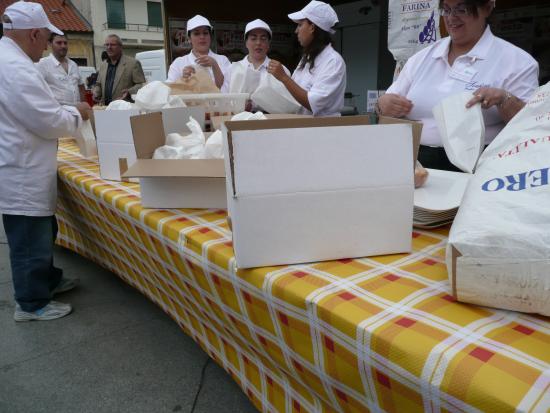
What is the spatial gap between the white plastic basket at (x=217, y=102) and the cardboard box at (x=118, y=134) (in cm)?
24

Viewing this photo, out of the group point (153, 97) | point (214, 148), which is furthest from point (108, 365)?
point (153, 97)

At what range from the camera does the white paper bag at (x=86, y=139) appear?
2037mm

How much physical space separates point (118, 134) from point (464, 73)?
1314 millimetres

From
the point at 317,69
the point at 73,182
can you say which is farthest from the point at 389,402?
the point at 317,69

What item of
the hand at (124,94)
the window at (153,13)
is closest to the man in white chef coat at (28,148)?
the hand at (124,94)

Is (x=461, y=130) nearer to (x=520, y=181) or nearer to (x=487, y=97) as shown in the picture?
(x=487, y=97)

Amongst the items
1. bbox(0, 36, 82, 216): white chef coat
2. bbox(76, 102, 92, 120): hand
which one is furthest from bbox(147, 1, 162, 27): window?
bbox(0, 36, 82, 216): white chef coat

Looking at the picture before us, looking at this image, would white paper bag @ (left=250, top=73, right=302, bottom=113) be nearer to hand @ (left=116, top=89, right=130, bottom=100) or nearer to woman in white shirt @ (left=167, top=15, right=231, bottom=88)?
woman in white shirt @ (left=167, top=15, right=231, bottom=88)

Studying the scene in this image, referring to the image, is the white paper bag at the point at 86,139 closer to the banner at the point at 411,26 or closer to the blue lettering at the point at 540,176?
the banner at the point at 411,26

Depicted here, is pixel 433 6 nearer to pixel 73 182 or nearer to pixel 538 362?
pixel 73 182

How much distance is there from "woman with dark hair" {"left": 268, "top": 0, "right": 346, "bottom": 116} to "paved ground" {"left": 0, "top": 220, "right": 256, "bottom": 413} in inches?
55.2

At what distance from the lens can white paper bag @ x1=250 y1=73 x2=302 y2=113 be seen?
2072mm

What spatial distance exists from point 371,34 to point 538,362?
4.95m

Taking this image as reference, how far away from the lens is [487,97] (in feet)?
3.95
